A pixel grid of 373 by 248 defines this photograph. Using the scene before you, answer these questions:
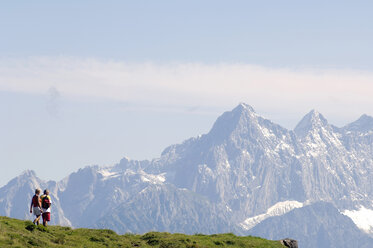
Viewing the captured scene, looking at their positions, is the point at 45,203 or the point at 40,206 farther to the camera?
the point at 45,203

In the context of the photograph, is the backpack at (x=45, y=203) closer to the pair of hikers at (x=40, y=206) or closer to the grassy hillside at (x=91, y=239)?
the pair of hikers at (x=40, y=206)

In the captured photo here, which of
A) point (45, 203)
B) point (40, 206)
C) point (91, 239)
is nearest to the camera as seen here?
point (40, 206)

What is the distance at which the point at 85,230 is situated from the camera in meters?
61.2

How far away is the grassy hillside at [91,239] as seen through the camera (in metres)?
49.9

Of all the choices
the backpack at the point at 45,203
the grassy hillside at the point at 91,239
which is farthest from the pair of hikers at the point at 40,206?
the grassy hillside at the point at 91,239

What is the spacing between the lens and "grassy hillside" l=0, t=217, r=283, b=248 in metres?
49.9

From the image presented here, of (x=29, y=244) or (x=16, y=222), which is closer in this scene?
(x=29, y=244)

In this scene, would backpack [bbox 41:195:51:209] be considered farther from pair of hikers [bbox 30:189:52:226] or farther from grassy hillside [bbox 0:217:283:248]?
grassy hillside [bbox 0:217:283:248]

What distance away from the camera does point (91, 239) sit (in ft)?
188

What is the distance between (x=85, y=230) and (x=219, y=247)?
44.3 feet

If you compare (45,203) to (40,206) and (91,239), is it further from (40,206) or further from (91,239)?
(91,239)

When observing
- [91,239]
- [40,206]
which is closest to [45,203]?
[40,206]

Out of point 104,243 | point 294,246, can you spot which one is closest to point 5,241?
point 104,243

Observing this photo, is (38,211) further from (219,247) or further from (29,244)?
(219,247)
